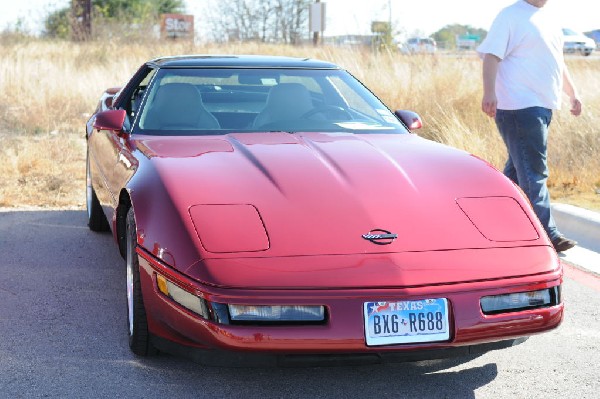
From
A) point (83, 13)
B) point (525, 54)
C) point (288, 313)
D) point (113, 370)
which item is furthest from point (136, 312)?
point (83, 13)

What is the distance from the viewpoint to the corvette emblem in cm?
359

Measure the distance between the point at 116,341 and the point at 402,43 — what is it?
1249 centimetres

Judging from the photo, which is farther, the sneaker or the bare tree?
the bare tree

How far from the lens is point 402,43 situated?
1608 centimetres

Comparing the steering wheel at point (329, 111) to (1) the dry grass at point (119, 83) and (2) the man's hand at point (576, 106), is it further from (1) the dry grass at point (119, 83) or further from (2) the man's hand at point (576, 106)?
(1) the dry grass at point (119, 83)

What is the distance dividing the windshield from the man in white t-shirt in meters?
1.08

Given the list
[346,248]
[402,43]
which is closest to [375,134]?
[346,248]

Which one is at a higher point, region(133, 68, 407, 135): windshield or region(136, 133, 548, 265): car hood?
region(133, 68, 407, 135): windshield

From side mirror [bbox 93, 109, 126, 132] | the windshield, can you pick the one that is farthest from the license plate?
side mirror [bbox 93, 109, 126, 132]

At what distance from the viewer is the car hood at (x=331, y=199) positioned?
359cm

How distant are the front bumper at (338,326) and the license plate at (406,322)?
0.07 feet

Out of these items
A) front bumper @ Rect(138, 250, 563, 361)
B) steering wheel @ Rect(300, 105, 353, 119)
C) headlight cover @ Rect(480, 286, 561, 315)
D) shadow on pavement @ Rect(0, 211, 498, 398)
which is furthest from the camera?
steering wheel @ Rect(300, 105, 353, 119)

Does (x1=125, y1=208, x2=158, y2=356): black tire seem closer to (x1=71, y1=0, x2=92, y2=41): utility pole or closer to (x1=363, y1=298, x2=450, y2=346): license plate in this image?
(x1=363, y1=298, x2=450, y2=346): license plate

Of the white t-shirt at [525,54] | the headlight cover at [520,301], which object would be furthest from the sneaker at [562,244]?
the headlight cover at [520,301]
